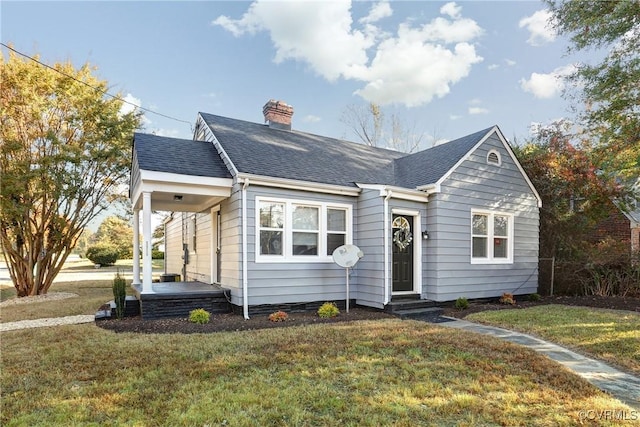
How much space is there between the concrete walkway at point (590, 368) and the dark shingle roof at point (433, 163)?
160 inches

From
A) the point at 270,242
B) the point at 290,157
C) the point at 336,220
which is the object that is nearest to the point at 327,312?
the point at 270,242

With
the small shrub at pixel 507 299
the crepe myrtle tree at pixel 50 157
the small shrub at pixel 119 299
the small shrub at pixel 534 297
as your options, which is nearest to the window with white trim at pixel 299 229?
the small shrub at pixel 119 299

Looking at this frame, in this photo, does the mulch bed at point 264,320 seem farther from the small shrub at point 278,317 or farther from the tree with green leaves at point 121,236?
the tree with green leaves at point 121,236

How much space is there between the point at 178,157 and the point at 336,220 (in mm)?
3902

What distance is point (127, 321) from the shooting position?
7.21m

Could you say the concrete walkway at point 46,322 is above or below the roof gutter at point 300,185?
below

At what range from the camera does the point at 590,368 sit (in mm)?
4582

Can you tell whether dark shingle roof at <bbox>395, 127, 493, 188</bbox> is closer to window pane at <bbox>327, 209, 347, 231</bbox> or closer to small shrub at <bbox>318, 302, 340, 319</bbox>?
window pane at <bbox>327, 209, 347, 231</bbox>

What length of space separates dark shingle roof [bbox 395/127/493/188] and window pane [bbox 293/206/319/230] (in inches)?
107

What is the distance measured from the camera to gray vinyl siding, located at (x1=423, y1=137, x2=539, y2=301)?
8891 millimetres

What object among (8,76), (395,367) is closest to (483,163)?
(395,367)

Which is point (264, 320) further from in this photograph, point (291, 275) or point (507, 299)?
point (507, 299)

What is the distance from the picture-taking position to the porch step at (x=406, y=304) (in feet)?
26.3

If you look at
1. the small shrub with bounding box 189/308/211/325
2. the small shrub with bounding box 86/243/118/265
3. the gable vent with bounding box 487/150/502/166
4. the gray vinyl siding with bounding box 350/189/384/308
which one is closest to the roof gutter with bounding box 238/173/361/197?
the gray vinyl siding with bounding box 350/189/384/308
